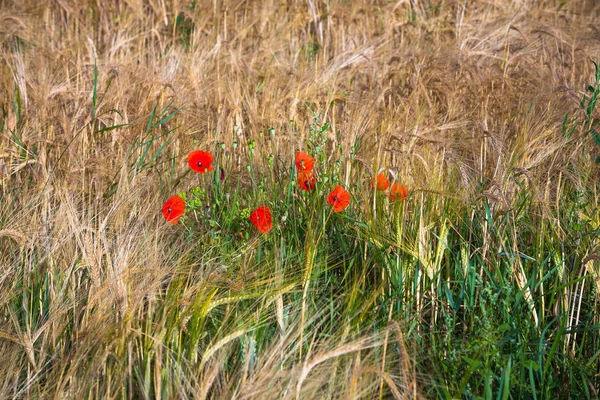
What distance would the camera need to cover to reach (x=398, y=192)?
185cm

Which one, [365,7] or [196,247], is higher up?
[365,7]

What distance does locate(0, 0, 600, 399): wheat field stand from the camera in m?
1.47

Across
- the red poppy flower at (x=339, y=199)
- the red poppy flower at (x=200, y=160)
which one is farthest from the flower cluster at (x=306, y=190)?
→ the red poppy flower at (x=200, y=160)

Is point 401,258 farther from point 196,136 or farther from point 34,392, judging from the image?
point 196,136

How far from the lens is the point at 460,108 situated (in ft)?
8.60

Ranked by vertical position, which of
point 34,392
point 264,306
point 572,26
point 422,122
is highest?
point 572,26

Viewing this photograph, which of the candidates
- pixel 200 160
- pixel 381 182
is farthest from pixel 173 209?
pixel 381 182

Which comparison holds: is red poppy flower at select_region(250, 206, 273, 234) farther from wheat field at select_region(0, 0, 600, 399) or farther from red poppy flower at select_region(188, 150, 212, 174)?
red poppy flower at select_region(188, 150, 212, 174)

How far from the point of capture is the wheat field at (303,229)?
1474mm

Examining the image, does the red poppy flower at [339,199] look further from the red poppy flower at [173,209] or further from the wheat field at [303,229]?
the red poppy flower at [173,209]

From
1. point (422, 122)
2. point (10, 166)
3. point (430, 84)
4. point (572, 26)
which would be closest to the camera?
point (10, 166)

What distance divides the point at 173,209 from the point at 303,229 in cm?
35

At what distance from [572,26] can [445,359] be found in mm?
2451

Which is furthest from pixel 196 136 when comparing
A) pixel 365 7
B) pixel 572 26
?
pixel 572 26
